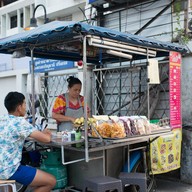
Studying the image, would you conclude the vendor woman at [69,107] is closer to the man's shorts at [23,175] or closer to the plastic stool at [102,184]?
the plastic stool at [102,184]

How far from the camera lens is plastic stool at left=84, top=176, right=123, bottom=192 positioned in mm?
3328

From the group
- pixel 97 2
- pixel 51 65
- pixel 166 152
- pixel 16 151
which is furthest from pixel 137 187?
pixel 51 65

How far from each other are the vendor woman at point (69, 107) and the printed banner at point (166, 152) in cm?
133

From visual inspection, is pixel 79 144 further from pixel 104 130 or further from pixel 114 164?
pixel 114 164

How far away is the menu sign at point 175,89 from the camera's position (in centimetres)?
477

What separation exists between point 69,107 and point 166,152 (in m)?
1.76

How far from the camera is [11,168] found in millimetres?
3100

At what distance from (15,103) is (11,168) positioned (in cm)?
71

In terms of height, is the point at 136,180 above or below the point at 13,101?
below

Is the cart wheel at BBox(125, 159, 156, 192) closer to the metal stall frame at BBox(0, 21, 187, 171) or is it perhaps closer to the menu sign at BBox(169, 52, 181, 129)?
the menu sign at BBox(169, 52, 181, 129)

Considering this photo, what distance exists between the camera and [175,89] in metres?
4.92

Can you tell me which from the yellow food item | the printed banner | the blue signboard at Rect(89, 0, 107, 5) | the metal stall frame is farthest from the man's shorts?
the blue signboard at Rect(89, 0, 107, 5)

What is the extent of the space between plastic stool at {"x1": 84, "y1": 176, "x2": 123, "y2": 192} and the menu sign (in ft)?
5.60

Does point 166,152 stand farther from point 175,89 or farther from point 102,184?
point 102,184
